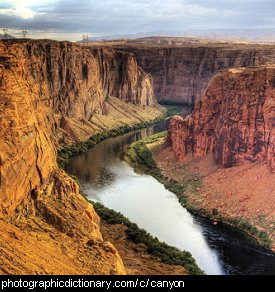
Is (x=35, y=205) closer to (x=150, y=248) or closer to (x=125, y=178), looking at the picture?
(x=150, y=248)

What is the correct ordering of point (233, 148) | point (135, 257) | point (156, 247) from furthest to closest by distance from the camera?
1. point (233, 148)
2. point (156, 247)
3. point (135, 257)

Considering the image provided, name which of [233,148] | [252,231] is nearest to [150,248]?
[252,231]

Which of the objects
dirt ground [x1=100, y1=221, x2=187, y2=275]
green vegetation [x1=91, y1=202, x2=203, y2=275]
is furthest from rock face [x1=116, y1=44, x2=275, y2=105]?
dirt ground [x1=100, y1=221, x2=187, y2=275]

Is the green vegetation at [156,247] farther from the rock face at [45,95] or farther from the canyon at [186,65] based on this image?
the canyon at [186,65]

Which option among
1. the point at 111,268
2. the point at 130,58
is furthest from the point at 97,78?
the point at 111,268

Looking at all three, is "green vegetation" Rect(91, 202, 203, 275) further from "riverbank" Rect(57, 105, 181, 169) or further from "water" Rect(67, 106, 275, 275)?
"riverbank" Rect(57, 105, 181, 169)
